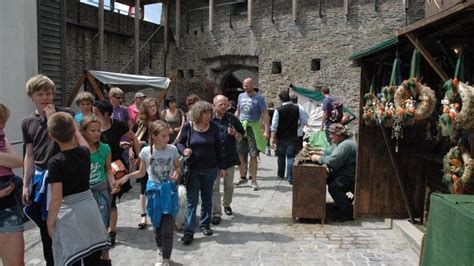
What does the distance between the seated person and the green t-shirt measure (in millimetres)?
3008

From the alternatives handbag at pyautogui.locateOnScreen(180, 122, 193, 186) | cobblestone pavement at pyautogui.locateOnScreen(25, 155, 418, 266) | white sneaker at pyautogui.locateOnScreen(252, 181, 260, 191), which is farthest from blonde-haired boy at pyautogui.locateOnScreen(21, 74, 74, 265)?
white sneaker at pyautogui.locateOnScreen(252, 181, 260, 191)

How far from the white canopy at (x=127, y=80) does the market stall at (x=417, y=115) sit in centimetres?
650

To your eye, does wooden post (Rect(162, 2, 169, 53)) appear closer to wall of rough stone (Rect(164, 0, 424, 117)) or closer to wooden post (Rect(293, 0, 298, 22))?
wall of rough stone (Rect(164, 0, 424, 117))

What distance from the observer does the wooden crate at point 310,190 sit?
5.73 metres

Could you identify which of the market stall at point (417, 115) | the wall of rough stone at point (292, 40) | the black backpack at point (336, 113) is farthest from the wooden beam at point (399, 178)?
the wall of rough stone at point (292, 40)

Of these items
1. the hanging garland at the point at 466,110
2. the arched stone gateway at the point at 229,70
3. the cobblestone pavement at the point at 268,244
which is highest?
the arched stone gateway at the point at 229,70

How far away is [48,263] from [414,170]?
14.9ft

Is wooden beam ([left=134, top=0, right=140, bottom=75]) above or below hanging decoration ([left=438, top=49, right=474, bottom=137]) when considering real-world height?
above

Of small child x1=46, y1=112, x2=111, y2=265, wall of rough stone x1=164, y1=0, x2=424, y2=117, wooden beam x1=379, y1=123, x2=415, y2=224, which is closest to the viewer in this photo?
small child x1=46, y1=112, x2=111, y2=265

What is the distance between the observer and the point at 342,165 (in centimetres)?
603

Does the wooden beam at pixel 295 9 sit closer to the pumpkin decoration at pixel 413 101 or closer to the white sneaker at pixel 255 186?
the white sneaker at pixel 255 186

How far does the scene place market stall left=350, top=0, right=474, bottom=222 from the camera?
11.7 feet

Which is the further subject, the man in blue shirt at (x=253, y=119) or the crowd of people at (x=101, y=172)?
the man in blue shirt at (x=253, y=119)

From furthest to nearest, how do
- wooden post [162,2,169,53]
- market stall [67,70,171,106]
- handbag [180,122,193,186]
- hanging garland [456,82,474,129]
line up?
wooden post [162,2,169,53]
market stall [67,70,171,106]
handbag [180,122,193,186]
hanging garland [456,82,474,129]
